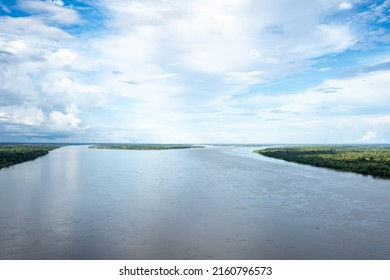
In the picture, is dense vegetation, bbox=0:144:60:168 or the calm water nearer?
the calm water

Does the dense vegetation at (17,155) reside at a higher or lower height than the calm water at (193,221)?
higher

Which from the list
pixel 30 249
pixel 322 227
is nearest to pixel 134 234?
pixel 30 249

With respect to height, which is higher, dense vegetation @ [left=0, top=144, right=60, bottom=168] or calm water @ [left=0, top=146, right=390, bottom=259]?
dense vegetation @ [left=0, top=144, right=60, bottom=168]

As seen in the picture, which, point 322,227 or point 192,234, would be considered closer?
point 192,234

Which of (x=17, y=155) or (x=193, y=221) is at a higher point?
(x=17, y=155)

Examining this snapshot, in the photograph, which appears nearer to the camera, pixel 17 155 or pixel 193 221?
pixel 193 221

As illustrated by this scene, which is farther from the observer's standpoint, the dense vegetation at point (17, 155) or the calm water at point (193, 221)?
the dense vegetation at point (17, 155)

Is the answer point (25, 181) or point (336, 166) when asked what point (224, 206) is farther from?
point (336, 166)

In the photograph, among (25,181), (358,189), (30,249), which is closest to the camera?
(30,249)
